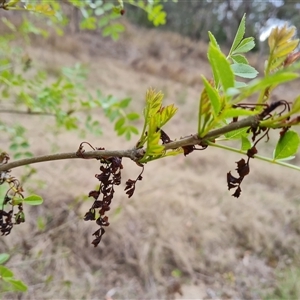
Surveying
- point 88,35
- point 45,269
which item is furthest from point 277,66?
point 88,35

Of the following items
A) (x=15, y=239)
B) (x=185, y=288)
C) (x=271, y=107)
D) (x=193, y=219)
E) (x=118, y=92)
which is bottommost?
(x=271, y=107)

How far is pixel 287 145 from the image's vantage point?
27 cm

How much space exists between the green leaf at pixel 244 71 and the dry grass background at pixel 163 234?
824 millimetres

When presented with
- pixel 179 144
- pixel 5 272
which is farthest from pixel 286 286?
pixel 179 144

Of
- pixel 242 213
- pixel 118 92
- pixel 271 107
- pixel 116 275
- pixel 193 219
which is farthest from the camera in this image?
pixel 118 92

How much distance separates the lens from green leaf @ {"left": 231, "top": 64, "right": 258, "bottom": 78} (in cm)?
30

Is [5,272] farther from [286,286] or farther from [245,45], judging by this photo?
[286,286]

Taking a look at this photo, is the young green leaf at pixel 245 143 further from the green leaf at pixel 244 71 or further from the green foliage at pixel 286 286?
the green foliage at pixel 286 286

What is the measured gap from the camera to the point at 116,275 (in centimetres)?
144

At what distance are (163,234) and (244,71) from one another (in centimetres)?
144

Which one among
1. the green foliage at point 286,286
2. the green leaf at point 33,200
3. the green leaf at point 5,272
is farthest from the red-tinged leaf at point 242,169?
the green foliage at point 286,286

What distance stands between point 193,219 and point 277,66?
1.67 m

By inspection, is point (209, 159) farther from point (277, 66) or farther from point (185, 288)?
point (277, 66)

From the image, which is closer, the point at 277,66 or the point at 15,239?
the point at 277,66
